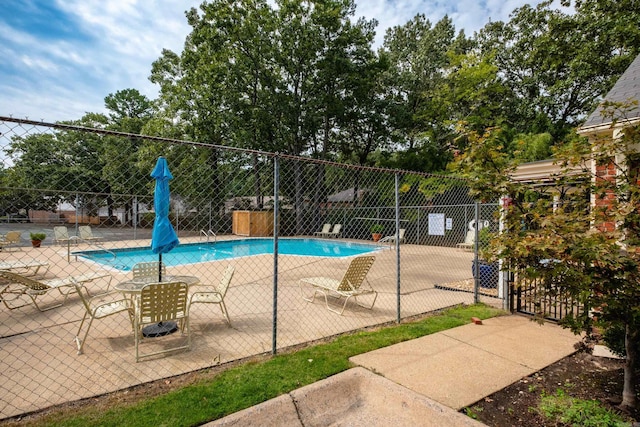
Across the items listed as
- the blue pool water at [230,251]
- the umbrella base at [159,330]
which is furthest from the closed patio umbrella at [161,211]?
the blue pool water at [230,251]

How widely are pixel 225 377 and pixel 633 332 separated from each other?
127 inches

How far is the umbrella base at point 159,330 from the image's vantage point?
3.95 metres

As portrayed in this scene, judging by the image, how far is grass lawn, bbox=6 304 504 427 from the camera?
2197 millimetres

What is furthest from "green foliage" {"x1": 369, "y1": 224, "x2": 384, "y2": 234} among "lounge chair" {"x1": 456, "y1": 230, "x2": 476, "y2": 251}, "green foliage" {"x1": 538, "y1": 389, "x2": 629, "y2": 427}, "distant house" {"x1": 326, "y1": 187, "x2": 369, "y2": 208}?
"green foliage" {"x1": 538, "y1": 389, "x2": 629, "y2": 427}

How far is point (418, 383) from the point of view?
8.97ft

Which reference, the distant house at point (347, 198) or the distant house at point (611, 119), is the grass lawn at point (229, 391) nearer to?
the distant house at point (611, 119)

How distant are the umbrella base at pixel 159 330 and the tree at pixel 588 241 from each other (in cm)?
399

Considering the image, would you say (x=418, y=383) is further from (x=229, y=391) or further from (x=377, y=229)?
(x=377, y=229)

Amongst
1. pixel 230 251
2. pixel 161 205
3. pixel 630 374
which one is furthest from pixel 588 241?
pixel 230 251

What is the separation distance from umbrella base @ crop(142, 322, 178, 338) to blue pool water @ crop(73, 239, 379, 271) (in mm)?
6889

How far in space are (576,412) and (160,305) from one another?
12.7 ft

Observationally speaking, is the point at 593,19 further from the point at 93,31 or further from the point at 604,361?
the point at 93,31

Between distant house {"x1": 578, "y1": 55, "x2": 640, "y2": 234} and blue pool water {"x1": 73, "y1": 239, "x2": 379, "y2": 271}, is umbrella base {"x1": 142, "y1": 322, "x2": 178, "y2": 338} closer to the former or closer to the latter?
distant house {"x1": 578, "y1": 55, "x2": 640, "y2": 234}

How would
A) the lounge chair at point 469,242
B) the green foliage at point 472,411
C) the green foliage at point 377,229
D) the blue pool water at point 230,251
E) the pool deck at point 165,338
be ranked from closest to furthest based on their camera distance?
the green foliage at point 472,411 < the pool deck at point 165,338 < the blue pool water at point 230,251 < the lounge chair at point 469,242 < the green foliage at point 377,229
